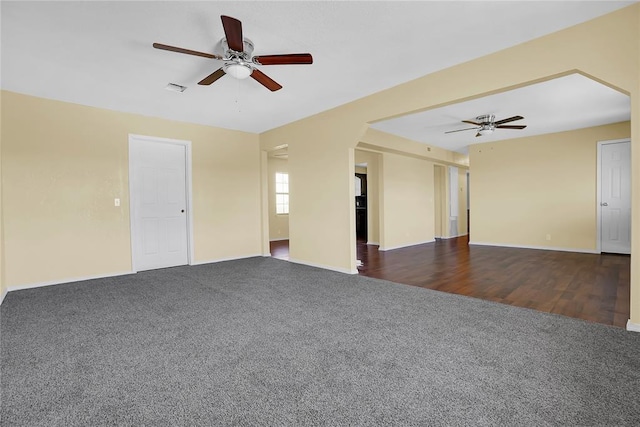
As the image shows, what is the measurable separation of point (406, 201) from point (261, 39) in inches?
227

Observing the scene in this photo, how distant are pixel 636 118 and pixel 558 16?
1021mm

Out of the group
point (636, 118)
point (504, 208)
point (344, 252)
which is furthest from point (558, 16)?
point (504, 208)

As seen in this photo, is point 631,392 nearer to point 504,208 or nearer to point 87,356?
point 87,356

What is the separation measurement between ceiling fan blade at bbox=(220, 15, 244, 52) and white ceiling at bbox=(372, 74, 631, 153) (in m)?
3.41

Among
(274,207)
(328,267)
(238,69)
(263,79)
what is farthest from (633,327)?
(274,207)

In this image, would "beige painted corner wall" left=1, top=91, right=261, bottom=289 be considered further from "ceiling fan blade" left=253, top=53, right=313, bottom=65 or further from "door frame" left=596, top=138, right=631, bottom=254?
"door frame" left=596, top=138, right=631, bottom=254

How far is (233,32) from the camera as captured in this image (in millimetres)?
2295

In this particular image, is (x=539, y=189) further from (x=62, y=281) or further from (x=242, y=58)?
(x=62, y=281)

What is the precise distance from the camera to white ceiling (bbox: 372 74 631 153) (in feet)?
13.3

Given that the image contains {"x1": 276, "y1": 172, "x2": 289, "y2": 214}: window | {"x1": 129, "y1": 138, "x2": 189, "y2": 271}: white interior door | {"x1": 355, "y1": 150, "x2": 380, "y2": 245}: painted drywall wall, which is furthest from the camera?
{"x1": 276, "y1": 172, "x2": 289, "y2": 214}: window

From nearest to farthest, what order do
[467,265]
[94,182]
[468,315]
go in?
[468,315]
[94,182]
[467,265]

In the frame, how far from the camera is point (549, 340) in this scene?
2320 millimetres

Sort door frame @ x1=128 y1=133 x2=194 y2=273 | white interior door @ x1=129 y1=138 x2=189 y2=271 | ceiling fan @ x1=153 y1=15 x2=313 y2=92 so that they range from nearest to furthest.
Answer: ceiling fan @ x1=153 y1=15 x2=313 y2=92, door frame @ x1=128 y1=133 x2=194 y2=273, white interior door @ x1=129 y1=138 x2=189 y2=271

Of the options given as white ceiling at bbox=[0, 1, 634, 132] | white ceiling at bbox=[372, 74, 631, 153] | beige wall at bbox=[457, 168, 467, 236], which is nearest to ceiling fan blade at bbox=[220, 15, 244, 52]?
white ceiling at bbox=[0, 1, 634, 132]
